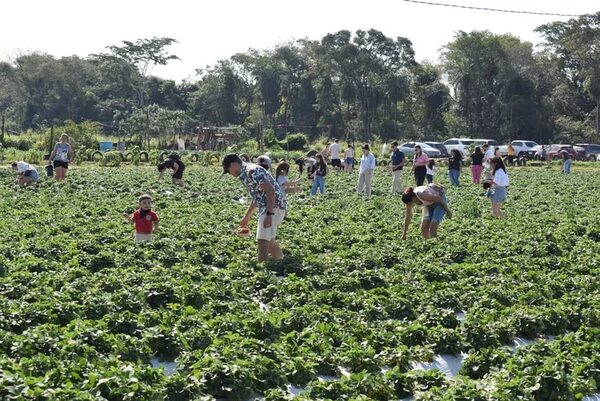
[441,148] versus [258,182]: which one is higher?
[258,182]

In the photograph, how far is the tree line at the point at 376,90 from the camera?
71.2 metres

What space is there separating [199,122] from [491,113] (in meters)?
24.9

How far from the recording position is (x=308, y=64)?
8156 centimetres

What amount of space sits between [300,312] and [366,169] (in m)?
16.5

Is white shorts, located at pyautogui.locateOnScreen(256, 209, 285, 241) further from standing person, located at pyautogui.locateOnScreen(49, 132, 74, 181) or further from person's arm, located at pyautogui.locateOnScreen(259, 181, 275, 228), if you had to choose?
standing person, located at pyautogui.locateOnScreen(49, 132, 74, 181)

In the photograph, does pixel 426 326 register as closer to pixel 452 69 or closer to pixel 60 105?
pixel 452 69

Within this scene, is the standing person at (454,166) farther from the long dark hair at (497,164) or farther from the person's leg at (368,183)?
the long dark hair at (497,164)

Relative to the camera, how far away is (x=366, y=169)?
2577cm

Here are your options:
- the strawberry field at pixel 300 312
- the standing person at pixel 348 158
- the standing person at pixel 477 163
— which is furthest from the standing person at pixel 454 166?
the strawberry field at pixel 300 312

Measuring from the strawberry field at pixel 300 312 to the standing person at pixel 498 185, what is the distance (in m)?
1.31

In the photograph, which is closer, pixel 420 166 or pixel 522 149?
pixel 420 166

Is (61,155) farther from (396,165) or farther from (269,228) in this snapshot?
(269,228)

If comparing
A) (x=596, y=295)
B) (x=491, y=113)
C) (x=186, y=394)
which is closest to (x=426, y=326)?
(x=596, y=295)

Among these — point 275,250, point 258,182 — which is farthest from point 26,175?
point 258,182
